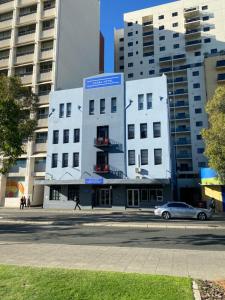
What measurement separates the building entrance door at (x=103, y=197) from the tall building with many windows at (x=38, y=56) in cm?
1091

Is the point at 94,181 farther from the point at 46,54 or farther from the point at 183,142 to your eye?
the point at 183,142

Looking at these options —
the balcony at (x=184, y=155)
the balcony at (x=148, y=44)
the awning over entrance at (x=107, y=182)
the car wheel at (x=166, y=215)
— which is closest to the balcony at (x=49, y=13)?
the awning over entrance at (x=107, y=182)

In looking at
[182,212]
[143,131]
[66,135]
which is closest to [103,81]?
[66,135]

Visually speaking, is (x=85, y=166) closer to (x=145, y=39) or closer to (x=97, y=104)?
(x=97, y=104)

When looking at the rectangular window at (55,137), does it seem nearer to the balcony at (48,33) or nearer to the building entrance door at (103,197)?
the building entrance door at (103,197)

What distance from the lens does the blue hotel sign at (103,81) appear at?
42125 mm

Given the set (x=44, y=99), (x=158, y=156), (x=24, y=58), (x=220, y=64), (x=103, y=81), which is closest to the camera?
(x=158, y=156)

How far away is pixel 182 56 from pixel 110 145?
46597mm

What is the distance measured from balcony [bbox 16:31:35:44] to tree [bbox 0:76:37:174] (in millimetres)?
28531

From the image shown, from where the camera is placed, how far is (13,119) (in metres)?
23.4

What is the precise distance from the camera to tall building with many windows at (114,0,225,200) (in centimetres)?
6656

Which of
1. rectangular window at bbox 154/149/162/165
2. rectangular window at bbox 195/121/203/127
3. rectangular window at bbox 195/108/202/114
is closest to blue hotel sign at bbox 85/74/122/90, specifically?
rectangular window at bbox 154/149/162/165

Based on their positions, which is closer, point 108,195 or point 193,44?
point 108,195

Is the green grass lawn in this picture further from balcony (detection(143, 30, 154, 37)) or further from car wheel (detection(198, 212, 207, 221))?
balcony (detection(143, 30, 154, 37))
